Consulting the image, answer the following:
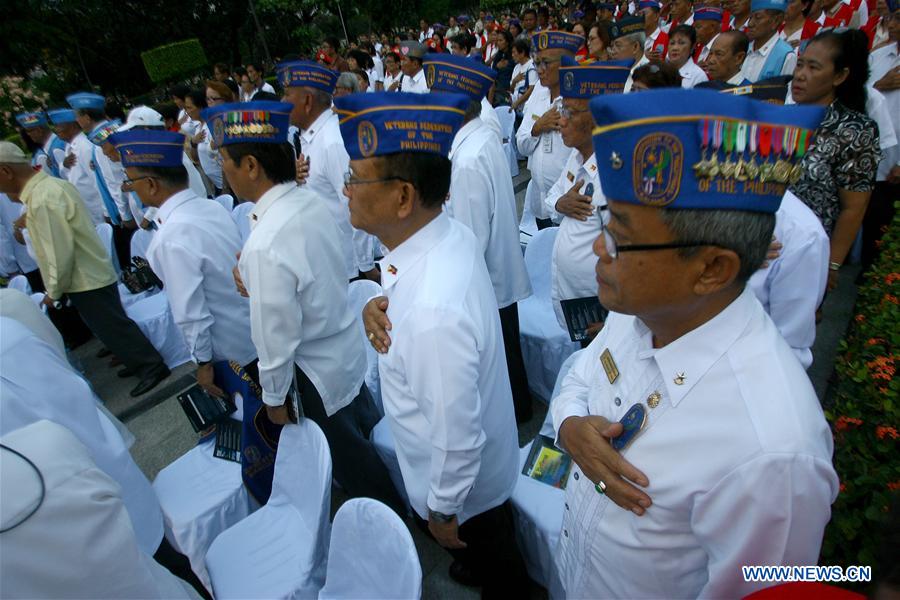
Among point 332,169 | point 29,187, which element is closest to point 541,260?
point 332,169

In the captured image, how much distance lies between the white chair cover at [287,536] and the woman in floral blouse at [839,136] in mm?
2964

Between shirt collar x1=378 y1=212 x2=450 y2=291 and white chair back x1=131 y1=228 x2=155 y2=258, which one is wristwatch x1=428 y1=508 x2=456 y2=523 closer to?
shirt collar x1=378 y1=212 x2=450 y2=291

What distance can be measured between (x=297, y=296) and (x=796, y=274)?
2.12 meters

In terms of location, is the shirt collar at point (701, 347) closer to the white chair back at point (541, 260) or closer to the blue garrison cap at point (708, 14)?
the white chair back at point (541, 260)

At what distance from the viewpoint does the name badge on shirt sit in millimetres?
1302

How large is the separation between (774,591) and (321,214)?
2.24m

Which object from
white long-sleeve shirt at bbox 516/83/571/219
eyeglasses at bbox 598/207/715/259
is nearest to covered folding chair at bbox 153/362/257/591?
eyeglasses at bbox 598/207/715/259

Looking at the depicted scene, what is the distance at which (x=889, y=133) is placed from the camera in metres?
3.54

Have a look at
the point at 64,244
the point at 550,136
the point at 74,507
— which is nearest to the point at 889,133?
the point at 550,136

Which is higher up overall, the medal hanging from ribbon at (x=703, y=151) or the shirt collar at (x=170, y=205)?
the medal hanging from ribbon at (x=703, y=151)

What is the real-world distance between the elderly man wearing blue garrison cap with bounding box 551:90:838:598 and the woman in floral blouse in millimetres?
2134

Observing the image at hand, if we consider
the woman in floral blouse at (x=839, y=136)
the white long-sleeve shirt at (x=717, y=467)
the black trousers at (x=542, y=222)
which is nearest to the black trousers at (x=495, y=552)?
the white long-sleeve shirt at (x=717, y=467)

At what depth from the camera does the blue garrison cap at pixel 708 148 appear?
0.92m

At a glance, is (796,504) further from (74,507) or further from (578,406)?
(74,507)
